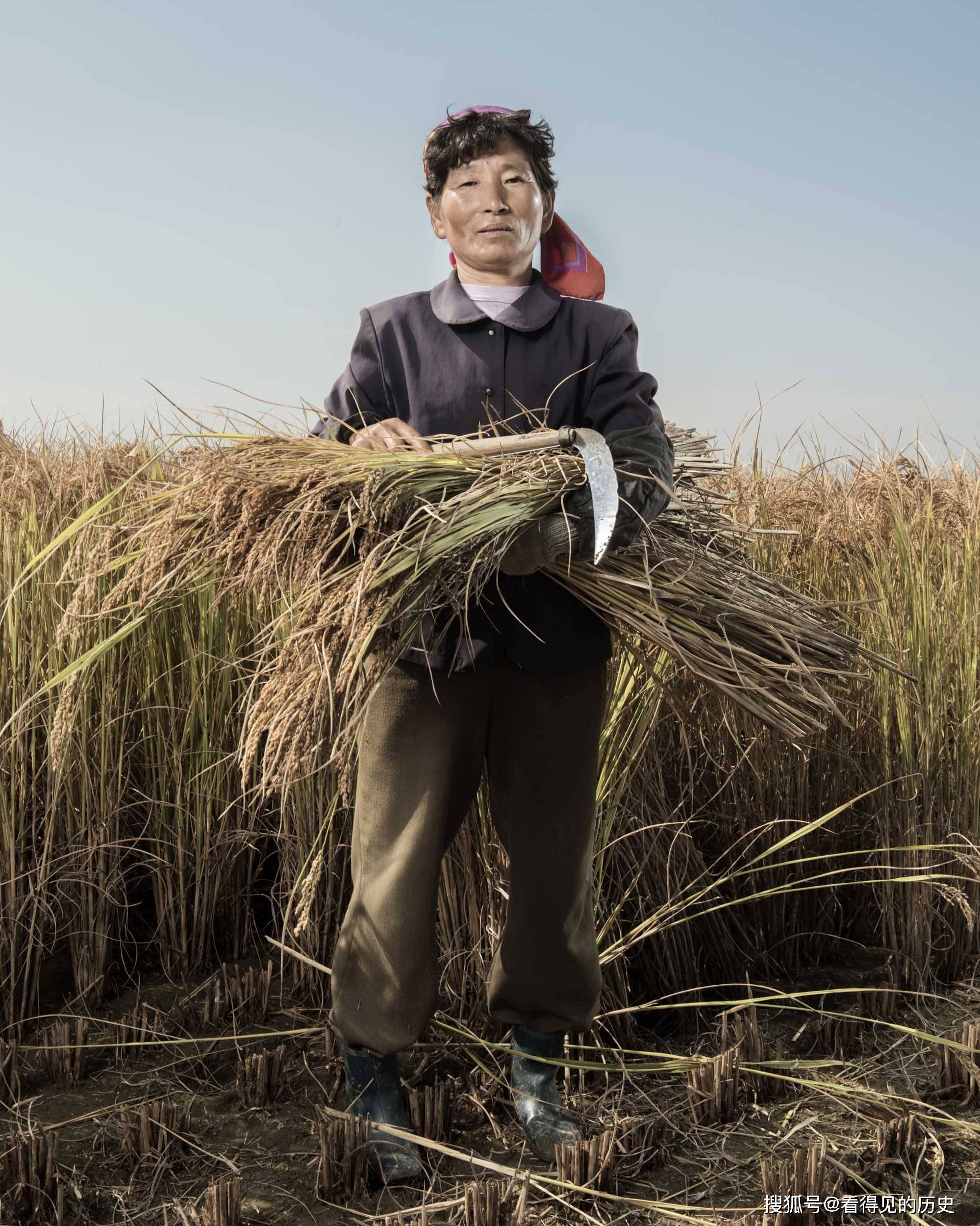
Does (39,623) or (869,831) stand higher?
(39,623)

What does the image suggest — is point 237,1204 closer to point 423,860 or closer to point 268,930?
point 423,860

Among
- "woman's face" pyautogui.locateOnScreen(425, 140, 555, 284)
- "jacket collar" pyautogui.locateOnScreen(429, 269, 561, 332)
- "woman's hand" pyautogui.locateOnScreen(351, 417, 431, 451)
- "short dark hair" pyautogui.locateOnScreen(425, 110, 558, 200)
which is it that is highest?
"short dark hair" pyautogui.locateOnScreen(425, 110, 558, 200)

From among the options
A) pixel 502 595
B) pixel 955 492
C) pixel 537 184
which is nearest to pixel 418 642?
pixel 502 595

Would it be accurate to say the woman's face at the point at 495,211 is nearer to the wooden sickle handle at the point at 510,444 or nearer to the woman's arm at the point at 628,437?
the woman's arm at the point at 628,437

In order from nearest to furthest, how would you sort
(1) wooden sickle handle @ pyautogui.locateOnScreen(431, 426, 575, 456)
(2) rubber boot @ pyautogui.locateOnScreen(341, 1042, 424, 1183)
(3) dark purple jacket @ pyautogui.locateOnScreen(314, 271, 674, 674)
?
(1) wooden sickle handle @ pyautogui.locateOnScreen(431, 426, 575, 456) → (3) dark purple jacket @ pyautogui.locateOnScreen(314, 271, 674, 674) → (2) rubber boot @ pyautogui.locateOnScreen(341, 1042, 424, 1183)

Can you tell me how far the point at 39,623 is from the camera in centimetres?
290

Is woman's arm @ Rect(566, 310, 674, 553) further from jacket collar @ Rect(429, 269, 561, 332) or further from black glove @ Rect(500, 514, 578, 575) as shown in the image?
jacket collar @ Rect(429, 269, 561, 332)

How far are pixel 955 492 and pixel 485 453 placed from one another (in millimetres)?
3548

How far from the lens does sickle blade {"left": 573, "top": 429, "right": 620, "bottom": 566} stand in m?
1.79

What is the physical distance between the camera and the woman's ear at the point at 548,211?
7.47 ft

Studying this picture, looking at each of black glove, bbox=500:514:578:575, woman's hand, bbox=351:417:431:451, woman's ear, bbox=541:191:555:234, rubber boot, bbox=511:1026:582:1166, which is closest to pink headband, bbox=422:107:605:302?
woman's ear, bbox=541:191:555:234

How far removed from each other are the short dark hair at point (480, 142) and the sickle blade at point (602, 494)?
75 cm

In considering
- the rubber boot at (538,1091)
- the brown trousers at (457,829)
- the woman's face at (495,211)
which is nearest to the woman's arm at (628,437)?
the woman's face at (495,211)

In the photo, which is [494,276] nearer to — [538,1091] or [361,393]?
[361,393]
